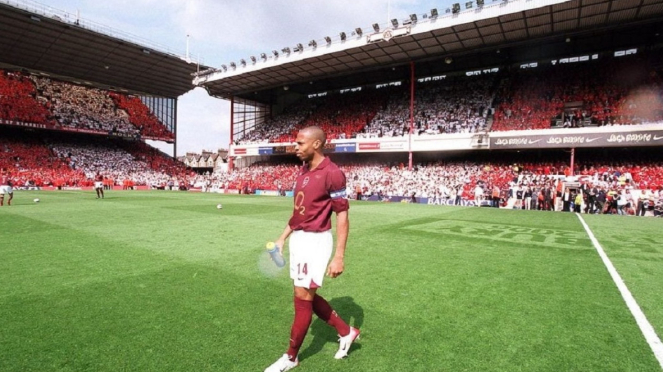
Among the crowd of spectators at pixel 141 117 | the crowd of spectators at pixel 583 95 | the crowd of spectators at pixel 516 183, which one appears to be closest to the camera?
the crowd of spectators at pixel 516 183

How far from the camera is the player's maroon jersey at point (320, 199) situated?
3283 millimetres

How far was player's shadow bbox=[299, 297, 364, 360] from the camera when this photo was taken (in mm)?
3674

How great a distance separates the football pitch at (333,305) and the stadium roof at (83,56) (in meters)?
36.6

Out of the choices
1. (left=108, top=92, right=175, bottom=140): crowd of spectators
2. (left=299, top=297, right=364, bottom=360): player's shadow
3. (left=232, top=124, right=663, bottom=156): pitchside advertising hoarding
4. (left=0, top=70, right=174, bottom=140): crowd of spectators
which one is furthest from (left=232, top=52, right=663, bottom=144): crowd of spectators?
(left=299, top=297, right=364, bottom=360): player's shadow

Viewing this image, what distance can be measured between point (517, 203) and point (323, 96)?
3157 centimetres

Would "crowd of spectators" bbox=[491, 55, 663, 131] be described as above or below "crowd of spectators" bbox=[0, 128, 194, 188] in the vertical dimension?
above

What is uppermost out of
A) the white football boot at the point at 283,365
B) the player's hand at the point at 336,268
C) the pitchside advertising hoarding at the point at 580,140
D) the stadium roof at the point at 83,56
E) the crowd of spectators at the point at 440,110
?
the stadium roof at the point at 83,56

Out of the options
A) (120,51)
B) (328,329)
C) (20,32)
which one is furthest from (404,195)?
(20,32)

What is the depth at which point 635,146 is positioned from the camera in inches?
1017

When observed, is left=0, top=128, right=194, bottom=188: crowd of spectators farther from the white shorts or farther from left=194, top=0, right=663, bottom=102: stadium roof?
the white shorts

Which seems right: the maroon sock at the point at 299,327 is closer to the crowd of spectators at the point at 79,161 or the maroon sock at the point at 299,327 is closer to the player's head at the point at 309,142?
the player's head at the point at 309,142

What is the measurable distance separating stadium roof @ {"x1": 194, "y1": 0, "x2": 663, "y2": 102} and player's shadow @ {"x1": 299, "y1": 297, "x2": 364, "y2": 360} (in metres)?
27.3

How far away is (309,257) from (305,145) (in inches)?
38.8

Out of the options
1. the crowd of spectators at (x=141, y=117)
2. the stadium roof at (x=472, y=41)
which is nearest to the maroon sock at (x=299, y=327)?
the stadium roof at (x=472, y=41)
